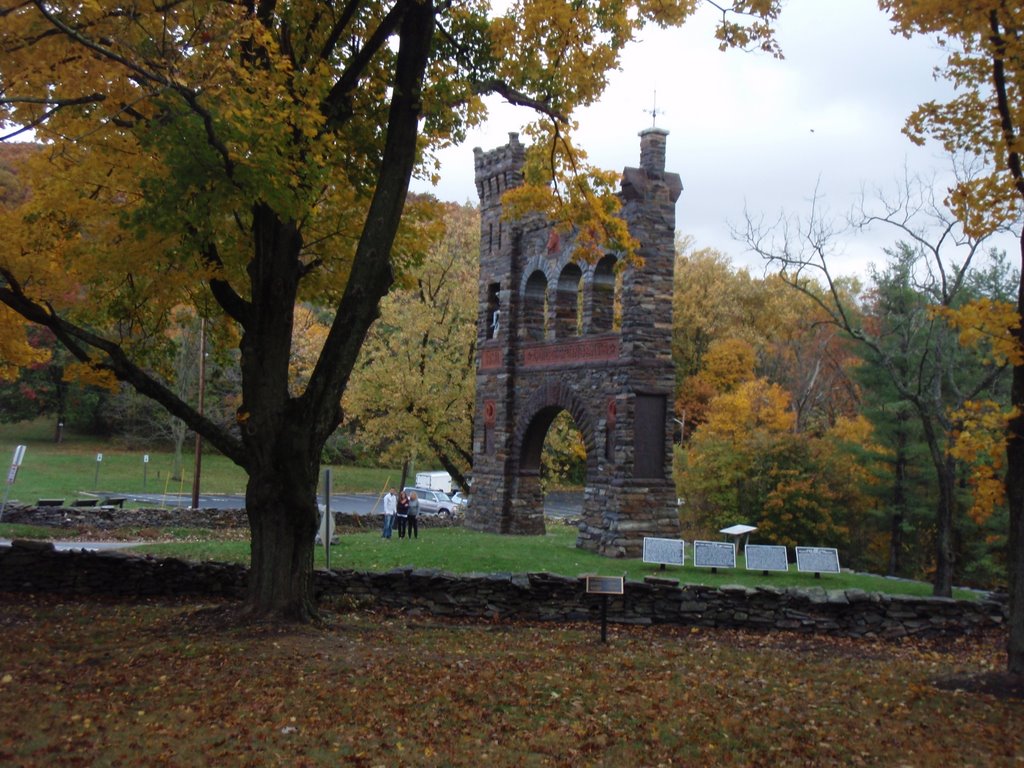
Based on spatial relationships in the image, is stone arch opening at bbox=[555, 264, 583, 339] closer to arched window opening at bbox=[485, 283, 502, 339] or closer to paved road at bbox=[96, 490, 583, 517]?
arched window opening at bbox=[485, 283, 502, 339]

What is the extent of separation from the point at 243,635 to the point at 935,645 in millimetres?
10318

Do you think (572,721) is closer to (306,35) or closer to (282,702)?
(282,702)

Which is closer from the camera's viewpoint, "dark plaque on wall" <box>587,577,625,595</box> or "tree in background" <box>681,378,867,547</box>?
"dark plaque on wall" <box>587,577,625,595</box>

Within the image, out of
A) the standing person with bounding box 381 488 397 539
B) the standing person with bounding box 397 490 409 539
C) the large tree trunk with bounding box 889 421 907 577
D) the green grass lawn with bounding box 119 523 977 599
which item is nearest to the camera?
the green grass lawn with bounding box 119 523 977 599

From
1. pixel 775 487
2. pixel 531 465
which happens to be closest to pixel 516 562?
pixel 531 465

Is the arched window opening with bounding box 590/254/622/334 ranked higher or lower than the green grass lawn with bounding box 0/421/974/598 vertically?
higher

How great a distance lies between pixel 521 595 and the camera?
14758mm

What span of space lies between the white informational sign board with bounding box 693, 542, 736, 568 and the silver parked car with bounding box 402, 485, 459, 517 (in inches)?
934

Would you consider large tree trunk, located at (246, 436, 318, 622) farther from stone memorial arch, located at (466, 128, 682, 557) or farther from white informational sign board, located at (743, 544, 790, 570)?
white informational sign board, located at (743, 544, 790, 570)

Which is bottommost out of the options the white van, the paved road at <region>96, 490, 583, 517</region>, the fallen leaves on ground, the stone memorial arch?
the paved road at <region>96, 490, 583, 517</region>

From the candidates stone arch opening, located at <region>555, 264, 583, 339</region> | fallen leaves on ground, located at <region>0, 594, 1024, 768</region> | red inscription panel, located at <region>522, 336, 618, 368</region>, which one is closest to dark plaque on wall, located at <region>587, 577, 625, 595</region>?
fallen leaves on ground, located at <region>0, 594, 1024, 768</region>

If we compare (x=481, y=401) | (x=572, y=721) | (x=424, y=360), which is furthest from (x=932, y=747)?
(x=424, y=360)

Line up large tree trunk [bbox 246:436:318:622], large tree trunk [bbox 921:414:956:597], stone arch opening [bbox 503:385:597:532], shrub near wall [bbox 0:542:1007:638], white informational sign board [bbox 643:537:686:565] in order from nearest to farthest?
1. large tree trunk [bbox 246:436:318:622]
2. shrub near wall [bbox 0:542:1007:638]
3. large tree trunk [bbox 921:414:956:597]
4. white informational sign board [bbox 643:537:686:565]
5. stone arch opening [bbox 503:385:597:532]

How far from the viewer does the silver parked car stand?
4312 centimetres
